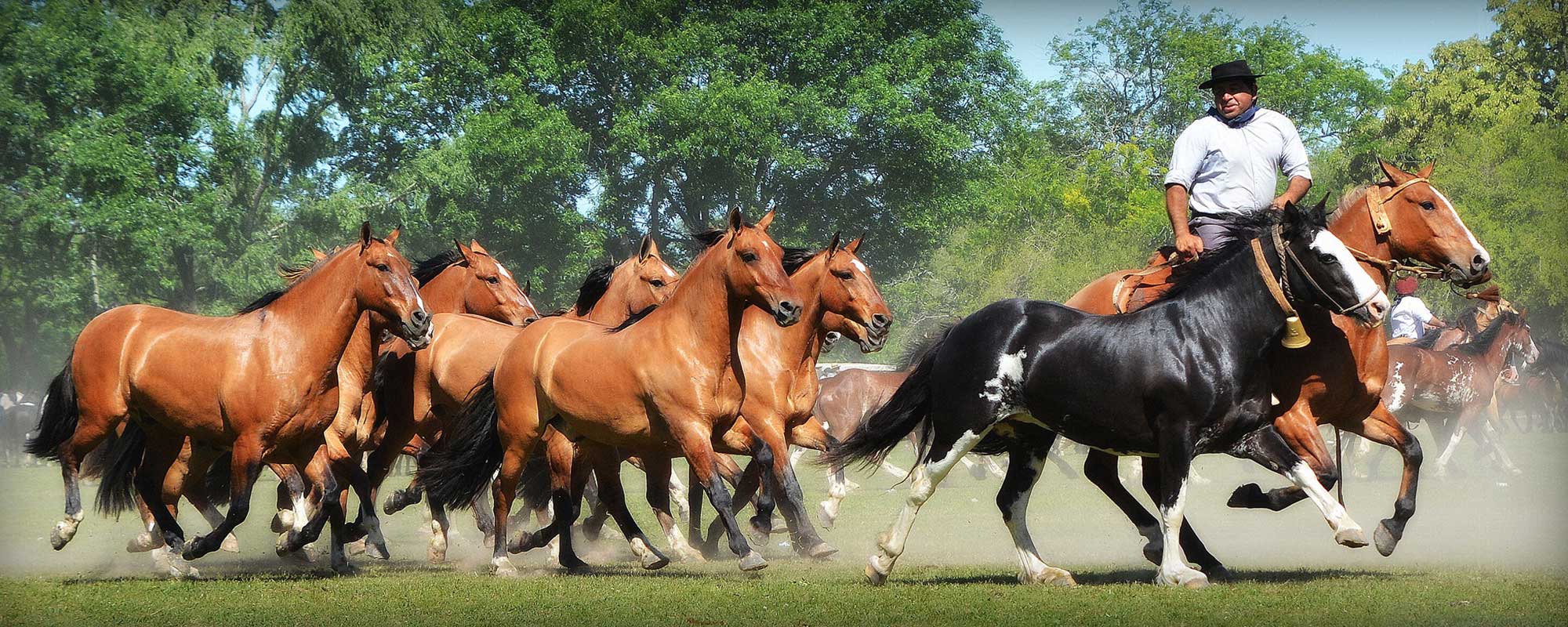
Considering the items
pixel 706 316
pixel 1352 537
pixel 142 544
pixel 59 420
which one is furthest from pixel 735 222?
pixel 142 544

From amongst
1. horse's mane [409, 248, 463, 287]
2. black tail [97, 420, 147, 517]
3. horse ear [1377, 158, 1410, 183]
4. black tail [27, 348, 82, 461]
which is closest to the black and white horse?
horse ear [1377, 158, 1410, 183]

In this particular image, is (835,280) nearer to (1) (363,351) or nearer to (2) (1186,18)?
(1) (363,351)

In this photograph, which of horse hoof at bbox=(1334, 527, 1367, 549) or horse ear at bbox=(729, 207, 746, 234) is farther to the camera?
horse ear at bbox=(729, 207, 746, 234)

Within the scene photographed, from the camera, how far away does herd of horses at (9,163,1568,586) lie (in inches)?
304

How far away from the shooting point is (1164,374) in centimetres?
762

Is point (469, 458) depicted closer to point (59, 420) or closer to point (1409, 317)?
point (59, 420)

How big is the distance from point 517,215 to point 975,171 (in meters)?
12.8

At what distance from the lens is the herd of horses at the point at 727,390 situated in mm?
7719

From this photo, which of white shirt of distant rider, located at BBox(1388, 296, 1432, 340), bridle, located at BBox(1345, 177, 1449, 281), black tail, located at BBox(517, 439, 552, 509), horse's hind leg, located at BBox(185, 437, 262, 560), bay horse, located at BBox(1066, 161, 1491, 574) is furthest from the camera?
white shirt of distant rider, located at BBox(1388, 296, 1432, 340)

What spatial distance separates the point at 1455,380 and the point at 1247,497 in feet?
38.1

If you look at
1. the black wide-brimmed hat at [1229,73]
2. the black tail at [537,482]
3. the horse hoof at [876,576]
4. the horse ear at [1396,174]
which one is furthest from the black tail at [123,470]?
the horse ear at [1396,174]

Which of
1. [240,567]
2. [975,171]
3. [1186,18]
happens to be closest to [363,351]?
[240,567]

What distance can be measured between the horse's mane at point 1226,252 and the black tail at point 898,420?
1.48 metres

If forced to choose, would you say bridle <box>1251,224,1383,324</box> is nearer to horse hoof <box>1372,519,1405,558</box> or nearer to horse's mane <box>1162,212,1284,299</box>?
horse's mane <box>1162,212,1284,299</box>
